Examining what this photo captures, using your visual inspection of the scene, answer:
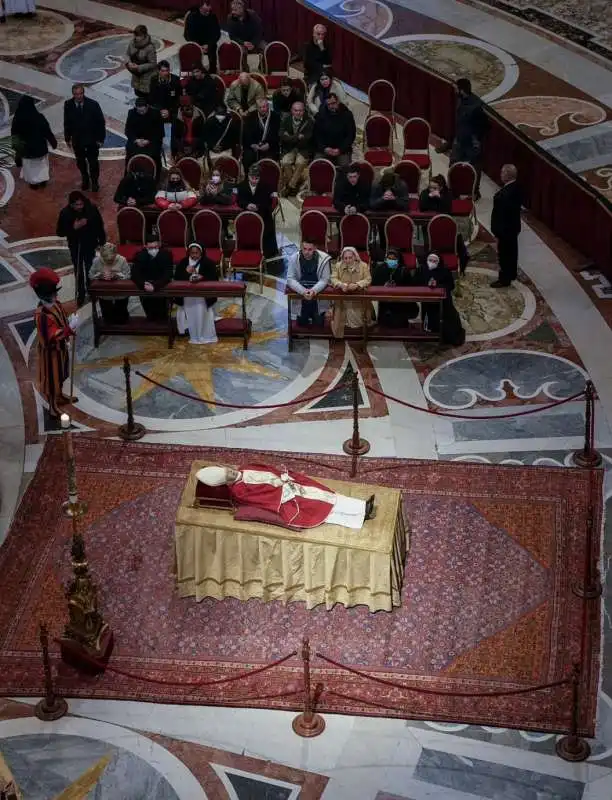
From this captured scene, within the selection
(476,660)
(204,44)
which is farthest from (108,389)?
(204,44)

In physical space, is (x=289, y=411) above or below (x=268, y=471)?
below

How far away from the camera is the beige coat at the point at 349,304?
639 inches

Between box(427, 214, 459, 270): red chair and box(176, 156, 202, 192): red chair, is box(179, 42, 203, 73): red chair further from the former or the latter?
box(427, 214, 459, 270): red chair

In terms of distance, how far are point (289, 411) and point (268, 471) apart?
275 centimetres

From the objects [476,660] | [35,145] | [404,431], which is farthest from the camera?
[35,145]

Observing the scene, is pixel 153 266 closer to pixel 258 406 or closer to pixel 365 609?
pixel 258 406

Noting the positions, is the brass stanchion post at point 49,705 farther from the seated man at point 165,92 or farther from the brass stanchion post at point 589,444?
the seated man at point 165,92

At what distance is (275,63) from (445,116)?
279 centimetres

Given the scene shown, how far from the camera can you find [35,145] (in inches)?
770

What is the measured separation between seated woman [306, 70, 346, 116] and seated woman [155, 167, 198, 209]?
8.38 ft

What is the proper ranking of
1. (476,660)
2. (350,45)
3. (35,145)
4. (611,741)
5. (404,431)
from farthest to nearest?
(350,45), (35,145), (404,431), (476,660), (611,741)

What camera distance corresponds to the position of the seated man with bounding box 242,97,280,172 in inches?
761

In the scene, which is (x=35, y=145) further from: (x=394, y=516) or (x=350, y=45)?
(x=394, y=516)

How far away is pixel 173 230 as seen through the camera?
17656mm
